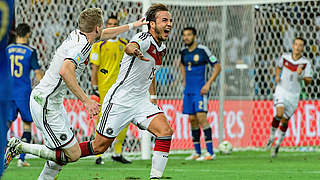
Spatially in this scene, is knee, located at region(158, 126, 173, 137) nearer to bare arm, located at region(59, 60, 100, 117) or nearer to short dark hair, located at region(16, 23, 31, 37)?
bare arm, located at region(59, 60, 100, 117)

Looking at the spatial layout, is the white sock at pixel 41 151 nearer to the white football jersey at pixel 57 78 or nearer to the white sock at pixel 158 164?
the white football jersey at pixel 57 78

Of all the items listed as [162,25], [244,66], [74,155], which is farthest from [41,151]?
[244,66]

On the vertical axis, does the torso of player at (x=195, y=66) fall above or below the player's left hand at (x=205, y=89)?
above

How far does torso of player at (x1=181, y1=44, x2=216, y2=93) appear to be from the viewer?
11.3 meters

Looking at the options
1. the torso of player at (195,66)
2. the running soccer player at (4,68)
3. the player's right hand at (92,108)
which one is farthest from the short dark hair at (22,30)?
the running soccer player at (4,68)

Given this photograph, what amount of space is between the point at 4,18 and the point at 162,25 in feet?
11.7

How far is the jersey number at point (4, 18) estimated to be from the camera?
2.93 m

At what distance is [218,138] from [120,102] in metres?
8.32

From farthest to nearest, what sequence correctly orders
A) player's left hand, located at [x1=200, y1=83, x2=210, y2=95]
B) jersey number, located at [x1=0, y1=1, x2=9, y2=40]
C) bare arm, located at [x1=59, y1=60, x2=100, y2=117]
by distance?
player's left hand, located at [x1=200, y1=83, x2=210, y2=95]
bare arm, located at [x1=59, y1=60, x2=100, y2=117]
jersey number, located at [x1=0, y1=1, x2=9, y2=40]

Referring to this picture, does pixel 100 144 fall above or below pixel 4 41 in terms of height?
below

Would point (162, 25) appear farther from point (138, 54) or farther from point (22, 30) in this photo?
point (22, 30)

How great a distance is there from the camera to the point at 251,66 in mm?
15094

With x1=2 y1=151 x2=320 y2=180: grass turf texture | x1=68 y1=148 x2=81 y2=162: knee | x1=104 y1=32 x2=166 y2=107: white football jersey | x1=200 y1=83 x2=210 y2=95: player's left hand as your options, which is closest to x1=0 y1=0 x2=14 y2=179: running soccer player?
x1=68 y1=148 x2=81 y2=162: knee

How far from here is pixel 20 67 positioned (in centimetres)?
966
